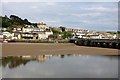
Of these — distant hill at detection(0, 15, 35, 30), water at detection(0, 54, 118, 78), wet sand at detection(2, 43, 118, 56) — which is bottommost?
wet sand at detection(2, 43, 118, 56)

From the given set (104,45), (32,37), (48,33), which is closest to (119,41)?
(104,45)

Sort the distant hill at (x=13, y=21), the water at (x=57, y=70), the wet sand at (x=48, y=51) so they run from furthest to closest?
the distant hill at (x=13, y=21) → the wet sand at (x=48, y=51) → the water at (x=57, y=70)

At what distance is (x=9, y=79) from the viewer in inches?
419

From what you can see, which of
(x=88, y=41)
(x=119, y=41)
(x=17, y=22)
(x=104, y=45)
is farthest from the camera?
(x=17, y=22)

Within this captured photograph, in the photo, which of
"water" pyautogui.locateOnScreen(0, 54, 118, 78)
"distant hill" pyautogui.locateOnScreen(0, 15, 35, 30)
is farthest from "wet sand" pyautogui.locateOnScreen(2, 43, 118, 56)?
"distant hill" pyautogui.locateOnScreen(0, 15, 35, 30)

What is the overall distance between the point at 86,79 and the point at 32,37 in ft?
271

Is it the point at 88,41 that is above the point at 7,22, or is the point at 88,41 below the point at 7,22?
below

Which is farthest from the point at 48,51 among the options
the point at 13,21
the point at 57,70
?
the point at 13,21

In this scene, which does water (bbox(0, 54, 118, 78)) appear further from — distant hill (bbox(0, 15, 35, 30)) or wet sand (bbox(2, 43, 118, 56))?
distant hill (bbox(0, 15, 35, 30))

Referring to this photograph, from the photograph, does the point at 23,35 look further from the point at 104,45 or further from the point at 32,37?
the point at 104,45

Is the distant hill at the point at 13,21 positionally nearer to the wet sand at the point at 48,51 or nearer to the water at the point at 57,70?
the wet sand at the point at 48,51

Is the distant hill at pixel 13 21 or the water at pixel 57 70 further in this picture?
the distant hill at pixel 13 21

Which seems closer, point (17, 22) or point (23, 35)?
point (23, 35)

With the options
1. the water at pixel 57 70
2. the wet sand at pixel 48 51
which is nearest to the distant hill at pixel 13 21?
the wet sand at pixel 48 51
